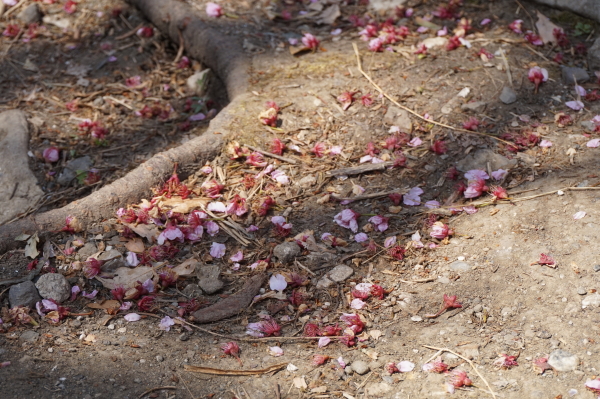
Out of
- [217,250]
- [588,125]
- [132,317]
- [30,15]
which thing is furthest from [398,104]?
[30,15]

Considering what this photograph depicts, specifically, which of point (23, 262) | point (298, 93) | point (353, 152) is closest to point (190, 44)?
point (298, 93)

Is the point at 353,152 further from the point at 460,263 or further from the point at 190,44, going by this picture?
the point at 190,44

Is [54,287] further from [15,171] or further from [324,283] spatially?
[324,283]

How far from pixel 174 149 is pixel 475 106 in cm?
211

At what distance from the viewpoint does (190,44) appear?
5402mm

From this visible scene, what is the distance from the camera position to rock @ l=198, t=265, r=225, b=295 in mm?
3406

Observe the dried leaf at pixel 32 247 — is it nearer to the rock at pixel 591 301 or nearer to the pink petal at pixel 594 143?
the rock at pixel 591 301

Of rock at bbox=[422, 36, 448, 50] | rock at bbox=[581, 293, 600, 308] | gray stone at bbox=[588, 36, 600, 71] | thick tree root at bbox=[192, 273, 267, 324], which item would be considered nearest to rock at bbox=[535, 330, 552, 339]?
rock at bbox=[581, 293, 600, 308]

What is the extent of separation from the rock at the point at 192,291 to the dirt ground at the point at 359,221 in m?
0.04

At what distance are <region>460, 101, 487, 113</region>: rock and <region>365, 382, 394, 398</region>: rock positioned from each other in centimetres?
225

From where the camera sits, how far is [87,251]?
3.60 metres

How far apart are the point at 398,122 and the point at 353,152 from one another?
411 millimetres

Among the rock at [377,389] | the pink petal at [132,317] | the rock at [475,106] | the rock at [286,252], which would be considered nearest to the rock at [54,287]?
the pink petal at [132,317]

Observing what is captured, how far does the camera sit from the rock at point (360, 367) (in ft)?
9.50
